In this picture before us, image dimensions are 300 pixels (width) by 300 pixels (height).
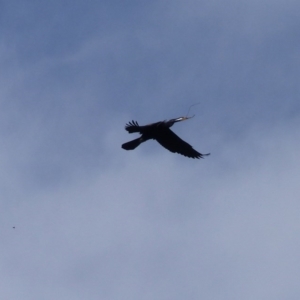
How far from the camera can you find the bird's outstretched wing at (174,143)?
110 feet

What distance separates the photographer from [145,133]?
3303 cm

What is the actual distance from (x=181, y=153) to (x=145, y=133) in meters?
2.32

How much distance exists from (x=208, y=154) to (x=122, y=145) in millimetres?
3555

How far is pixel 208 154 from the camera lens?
112 ft

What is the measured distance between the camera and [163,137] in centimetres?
3366

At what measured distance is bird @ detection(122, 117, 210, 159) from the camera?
32562mm

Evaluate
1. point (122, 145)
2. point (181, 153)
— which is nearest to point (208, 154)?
point (181, 153)

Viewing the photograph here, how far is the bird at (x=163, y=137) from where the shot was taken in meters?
32.6

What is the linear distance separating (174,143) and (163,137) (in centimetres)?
67

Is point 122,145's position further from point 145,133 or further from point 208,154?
point 208,154

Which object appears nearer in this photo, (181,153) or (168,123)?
(168,123)

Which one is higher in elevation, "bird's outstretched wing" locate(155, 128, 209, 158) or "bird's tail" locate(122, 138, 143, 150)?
"bird's outstretched wing" locate(155, 128, 209, 158)

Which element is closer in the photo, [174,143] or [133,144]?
[133,144]

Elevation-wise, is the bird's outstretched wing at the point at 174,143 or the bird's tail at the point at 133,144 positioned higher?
the bird's outstretched wing at the point at 174,143
